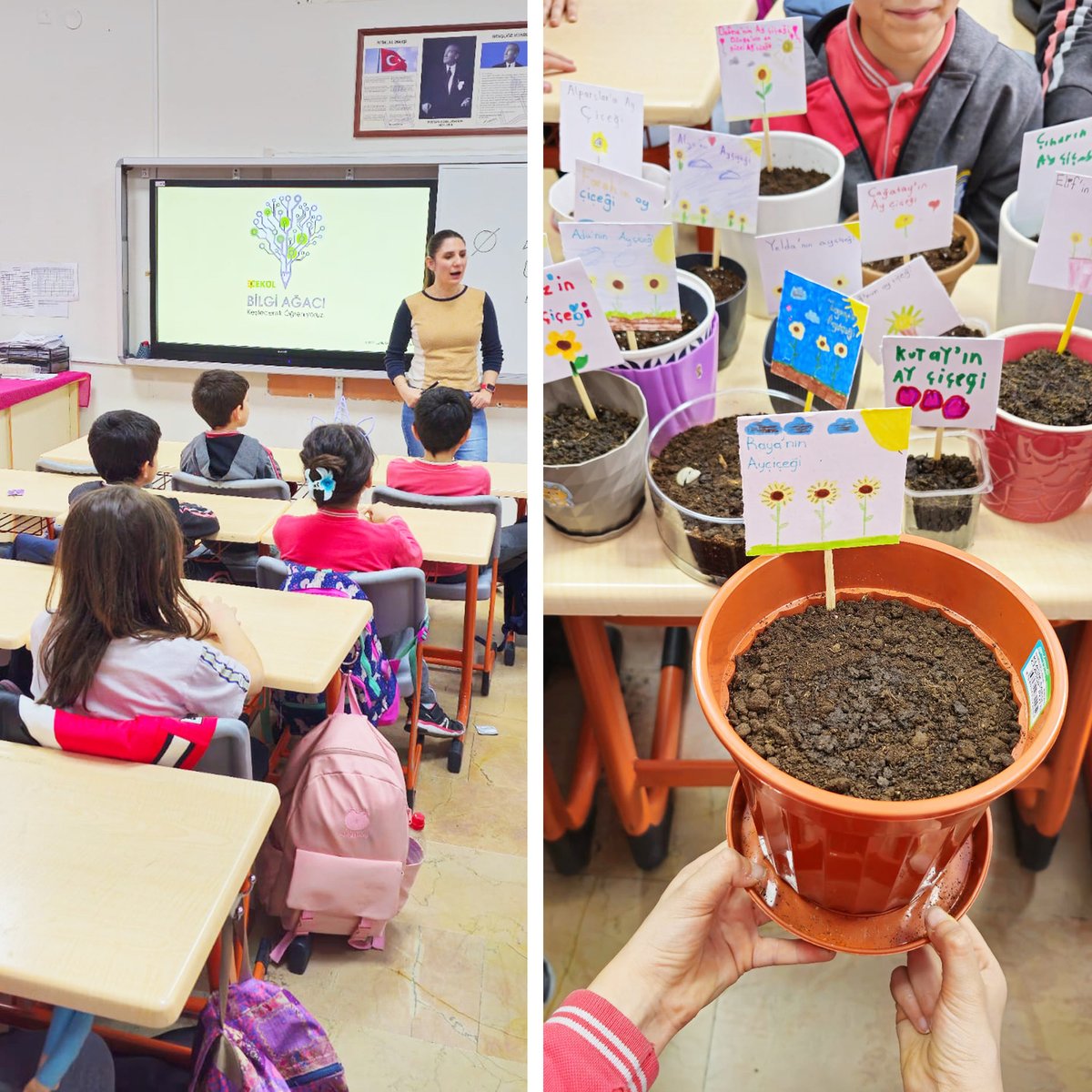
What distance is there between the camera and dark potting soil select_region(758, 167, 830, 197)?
162 centimetres

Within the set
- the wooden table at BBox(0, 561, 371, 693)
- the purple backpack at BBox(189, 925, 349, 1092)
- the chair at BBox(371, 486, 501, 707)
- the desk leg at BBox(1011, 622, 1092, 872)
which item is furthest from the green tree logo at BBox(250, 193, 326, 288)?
the desk leg at BBox(1011, 622, 1092, 872)

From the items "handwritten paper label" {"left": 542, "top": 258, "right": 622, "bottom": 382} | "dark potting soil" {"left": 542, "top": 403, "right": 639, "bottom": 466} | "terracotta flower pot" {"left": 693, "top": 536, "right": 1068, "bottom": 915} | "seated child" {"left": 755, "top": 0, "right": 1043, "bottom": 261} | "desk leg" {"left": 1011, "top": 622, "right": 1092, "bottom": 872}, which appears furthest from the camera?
"seated child" {"left": 755, "top": 0, "right": 1043, "bottom": 261}

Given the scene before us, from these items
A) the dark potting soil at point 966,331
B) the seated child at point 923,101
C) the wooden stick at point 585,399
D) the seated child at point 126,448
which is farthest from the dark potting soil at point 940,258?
the seated child at point 126,448

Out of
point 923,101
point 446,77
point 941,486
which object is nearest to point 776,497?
point 941,486

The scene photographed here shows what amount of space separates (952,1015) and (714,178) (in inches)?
41.8

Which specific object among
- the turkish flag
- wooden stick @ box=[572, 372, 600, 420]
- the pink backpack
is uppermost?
the turkish flag

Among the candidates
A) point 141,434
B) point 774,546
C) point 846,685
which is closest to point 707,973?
point 846,685

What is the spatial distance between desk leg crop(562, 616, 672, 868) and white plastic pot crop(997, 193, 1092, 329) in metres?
0.74

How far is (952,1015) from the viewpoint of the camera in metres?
A: 0.84

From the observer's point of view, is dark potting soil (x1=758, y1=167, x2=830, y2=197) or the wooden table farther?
dark potting soil (x1=758, y1=167, x2=830, y2=197)

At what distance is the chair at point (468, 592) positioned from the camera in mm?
1419

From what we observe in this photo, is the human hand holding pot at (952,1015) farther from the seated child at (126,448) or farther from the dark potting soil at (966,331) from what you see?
the seated child at (126,448)

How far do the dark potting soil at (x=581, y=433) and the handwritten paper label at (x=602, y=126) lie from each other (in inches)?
17.0

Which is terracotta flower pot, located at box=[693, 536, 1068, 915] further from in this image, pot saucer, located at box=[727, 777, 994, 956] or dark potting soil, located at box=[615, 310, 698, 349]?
dark potting soil, located at box=[615, 310, 698, 349]
